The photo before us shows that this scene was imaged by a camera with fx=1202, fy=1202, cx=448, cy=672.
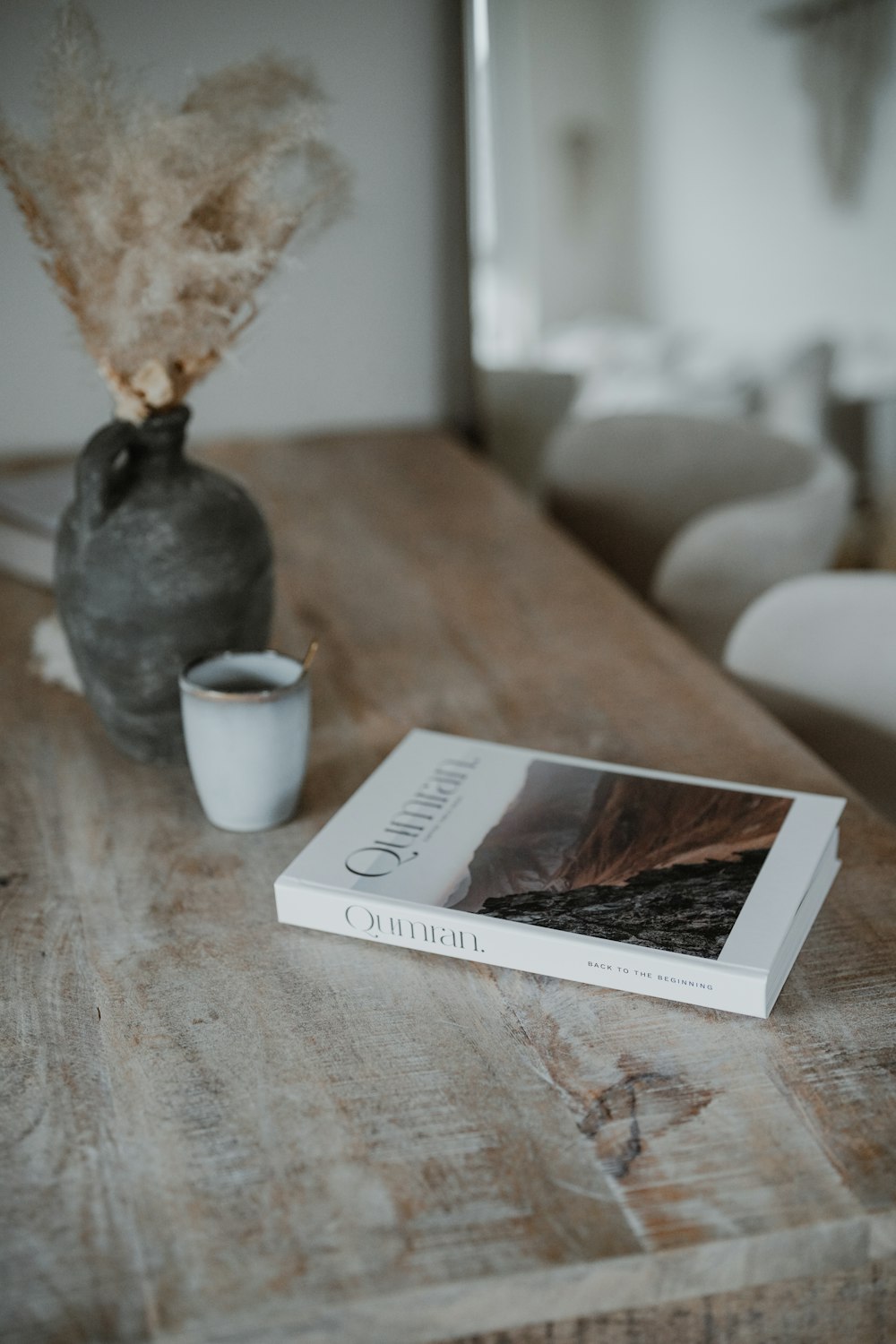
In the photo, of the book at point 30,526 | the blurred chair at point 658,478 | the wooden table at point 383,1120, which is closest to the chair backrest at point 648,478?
the blurred chair at point 658,478

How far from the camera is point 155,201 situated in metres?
0.81

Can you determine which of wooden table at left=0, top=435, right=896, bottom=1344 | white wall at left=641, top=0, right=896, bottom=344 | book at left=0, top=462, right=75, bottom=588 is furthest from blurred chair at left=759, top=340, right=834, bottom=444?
wooden table at left=0, top=435, right=896, bottom=1344

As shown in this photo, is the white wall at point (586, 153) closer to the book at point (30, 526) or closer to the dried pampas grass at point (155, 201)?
the book at point (30, 526)

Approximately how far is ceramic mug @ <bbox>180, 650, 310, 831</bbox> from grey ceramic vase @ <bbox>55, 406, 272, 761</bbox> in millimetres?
50

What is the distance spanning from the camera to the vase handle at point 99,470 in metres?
0.87

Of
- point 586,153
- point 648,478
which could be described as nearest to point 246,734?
point 648,478

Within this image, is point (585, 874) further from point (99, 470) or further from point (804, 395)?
point (804, 395)

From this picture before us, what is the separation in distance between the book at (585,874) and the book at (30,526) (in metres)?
0.68

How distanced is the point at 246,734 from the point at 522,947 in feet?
0.81

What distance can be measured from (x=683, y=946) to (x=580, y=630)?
0.59 metres

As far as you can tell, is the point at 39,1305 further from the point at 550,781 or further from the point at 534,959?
the point at 550,781

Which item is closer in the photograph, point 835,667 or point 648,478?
point 835,667

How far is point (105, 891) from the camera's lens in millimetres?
810

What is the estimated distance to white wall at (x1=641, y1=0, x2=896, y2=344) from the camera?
9.55 feet
